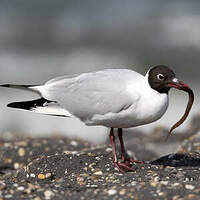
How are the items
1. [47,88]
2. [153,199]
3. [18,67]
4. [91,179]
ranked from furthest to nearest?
1. [18,67]
2. [47,88]
3. [91,179]
4. [153,199]

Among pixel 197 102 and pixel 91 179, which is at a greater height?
pixel 91 179

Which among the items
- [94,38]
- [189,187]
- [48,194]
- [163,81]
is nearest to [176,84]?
[163,81]

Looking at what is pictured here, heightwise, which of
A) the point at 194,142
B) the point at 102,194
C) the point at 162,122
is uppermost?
the point at 102,194

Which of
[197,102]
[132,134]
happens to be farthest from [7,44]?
[132,134]

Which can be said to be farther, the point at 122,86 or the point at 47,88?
the point at 47,88

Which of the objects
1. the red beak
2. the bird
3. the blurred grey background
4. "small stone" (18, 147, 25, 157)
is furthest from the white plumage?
the blurred grey background

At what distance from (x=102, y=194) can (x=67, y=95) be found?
136cm

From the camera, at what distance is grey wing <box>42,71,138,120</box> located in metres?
4.85

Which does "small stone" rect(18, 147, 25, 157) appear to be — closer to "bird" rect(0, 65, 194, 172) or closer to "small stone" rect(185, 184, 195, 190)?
"bird" rect(0, 65, 194, 172)

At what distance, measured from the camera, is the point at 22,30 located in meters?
21.9

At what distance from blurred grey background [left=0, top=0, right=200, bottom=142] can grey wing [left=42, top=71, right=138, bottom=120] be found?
9800 millimetres

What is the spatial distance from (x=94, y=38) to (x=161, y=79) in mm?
16268

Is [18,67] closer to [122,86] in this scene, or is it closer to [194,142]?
[194,142]

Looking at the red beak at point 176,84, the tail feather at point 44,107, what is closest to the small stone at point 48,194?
the tail feather at point 44,107
